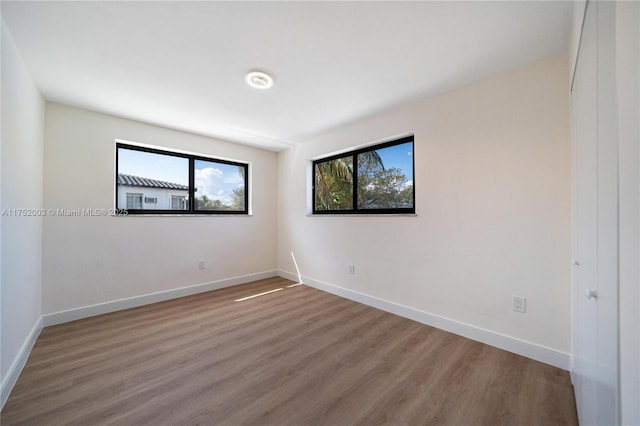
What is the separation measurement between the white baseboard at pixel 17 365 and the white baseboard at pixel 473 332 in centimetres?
284

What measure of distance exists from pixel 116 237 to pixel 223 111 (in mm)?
1910

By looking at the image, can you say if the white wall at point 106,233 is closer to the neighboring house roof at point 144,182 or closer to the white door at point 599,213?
the neighboring house roof at point 144,182

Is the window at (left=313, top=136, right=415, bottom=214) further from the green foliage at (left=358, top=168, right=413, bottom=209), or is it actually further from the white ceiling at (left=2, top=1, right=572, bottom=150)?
the white ceiling at (left=2, top=1, right=572, bottom=150)

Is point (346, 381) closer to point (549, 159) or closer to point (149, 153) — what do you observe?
point (549, 159)

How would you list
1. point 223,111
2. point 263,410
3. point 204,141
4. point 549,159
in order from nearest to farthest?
point 263,410, point 549,159, point 223,111, point 204,141

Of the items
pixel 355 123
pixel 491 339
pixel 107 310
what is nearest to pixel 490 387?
pixel 491 339

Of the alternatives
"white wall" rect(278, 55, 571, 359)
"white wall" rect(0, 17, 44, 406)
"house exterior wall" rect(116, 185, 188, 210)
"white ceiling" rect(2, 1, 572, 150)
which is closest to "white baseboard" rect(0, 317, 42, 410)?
"white wall" rect(0, 17, 44, 406)

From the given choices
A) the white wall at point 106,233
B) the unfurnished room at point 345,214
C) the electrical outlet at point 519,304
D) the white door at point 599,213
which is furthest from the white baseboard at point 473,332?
the white wall at point 106,233

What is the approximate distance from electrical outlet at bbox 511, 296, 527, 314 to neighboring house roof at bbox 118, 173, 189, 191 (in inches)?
154

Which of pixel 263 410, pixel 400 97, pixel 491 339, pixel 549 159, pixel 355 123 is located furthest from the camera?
pixel 355 123

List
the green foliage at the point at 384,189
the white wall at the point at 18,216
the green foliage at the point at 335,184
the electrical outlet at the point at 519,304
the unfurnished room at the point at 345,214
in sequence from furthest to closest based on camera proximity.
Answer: the green foliage at the point at 335,184, the green foliage at the point at 384,189, the electrical outlet at the point at 519,304, the white wall at the point at 18,216, the unfurnished room at the point at 345,214

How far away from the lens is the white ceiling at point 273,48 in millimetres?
1398

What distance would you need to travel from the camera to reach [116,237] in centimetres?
282

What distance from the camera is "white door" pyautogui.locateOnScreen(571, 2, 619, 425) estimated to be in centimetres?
70
